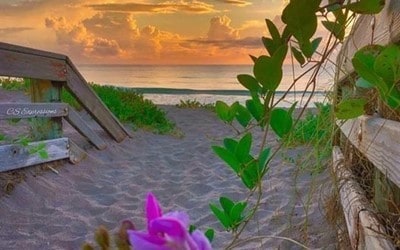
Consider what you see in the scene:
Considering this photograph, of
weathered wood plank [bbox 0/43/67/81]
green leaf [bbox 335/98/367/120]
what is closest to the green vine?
green leaf [bbox 335/98/367/120]

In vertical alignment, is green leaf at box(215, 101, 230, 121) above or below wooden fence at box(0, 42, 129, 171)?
above

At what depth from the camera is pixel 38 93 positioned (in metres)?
4.47

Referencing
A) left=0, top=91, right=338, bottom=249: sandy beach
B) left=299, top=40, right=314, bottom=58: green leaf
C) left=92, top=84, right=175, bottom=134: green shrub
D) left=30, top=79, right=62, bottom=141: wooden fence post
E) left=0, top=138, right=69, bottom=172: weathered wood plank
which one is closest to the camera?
left=299, top=40, right=314, bottom=58: green leaf

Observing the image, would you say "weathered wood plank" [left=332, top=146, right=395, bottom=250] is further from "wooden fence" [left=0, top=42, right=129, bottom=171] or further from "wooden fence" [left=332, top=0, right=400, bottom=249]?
"wooden fence" [left=0, top=42, right=129, bottom=171]

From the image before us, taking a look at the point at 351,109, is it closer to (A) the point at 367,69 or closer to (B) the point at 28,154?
(A) the point at 367,69

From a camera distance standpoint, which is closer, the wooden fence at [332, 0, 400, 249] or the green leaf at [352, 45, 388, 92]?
the green leaf at [352, 45, 388, 92]

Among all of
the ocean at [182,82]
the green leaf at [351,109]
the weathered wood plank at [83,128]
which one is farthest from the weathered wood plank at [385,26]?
the ocean at [182,82]

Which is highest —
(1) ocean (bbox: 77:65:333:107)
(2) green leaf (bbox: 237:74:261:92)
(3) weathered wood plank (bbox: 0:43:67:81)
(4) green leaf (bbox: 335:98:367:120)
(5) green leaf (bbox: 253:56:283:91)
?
(5) green leaf (bbox: 253:56:283:91)

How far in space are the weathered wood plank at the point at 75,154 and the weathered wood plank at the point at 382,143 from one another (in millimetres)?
3222

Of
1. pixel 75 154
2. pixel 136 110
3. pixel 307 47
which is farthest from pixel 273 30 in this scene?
pixel 136 110

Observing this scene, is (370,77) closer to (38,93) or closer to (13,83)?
(38,93)

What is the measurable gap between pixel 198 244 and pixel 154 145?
611 cm

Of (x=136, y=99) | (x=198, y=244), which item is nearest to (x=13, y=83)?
(x=136, y=99)

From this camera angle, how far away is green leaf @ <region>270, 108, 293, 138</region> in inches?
36.8
